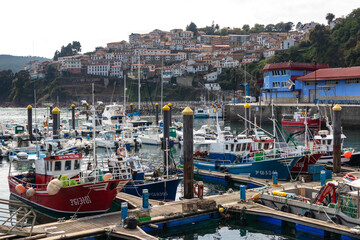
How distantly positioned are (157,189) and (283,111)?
52431 mm

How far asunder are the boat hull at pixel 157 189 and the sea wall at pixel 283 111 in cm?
2380

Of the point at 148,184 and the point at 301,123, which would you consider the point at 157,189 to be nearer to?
the point at 148,184

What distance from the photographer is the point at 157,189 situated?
70.1 feet

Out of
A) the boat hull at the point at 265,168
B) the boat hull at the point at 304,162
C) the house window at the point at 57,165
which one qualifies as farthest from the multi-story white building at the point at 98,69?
the house window at the point at 57,165

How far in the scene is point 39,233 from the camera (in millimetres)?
15008

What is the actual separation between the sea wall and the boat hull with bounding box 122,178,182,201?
23.8m

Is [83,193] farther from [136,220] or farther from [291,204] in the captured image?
[291,204]

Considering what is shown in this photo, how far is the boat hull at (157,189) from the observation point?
2128 centimetres

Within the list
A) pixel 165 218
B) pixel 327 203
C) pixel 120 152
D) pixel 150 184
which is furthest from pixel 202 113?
pixel 165 218

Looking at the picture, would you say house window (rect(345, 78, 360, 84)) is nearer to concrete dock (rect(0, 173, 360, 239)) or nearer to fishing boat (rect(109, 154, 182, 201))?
concrete dock (rect(0, 173, 360, 239))

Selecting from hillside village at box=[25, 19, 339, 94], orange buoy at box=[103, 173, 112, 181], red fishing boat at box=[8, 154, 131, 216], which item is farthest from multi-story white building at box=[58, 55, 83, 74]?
orange buoy at box=[103, 173, 112, 181]

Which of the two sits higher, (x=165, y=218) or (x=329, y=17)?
(x=329, y=17)

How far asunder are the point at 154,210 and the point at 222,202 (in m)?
3.36

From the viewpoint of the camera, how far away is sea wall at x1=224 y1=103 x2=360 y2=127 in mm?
59188
